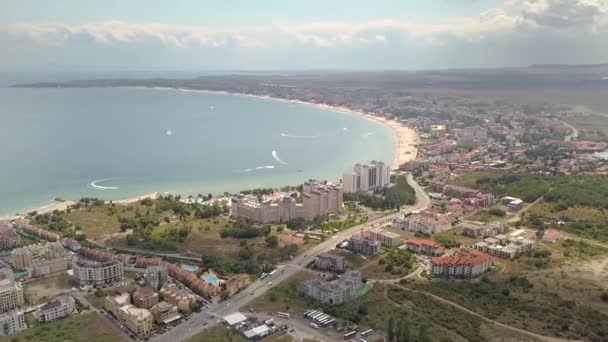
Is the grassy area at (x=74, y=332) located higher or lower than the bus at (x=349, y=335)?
lower

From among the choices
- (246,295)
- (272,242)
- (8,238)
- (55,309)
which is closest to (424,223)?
(272,242)

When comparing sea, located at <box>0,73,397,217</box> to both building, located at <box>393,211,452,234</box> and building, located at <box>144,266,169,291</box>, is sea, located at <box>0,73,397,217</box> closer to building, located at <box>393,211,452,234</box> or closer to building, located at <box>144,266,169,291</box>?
building, located at <box>393,211,452,234</box>

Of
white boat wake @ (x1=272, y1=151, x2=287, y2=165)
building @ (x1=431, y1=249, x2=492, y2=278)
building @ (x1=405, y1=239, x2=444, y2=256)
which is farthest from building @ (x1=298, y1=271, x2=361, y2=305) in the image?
white boat wake @ (x1=272, y1=151, x2=287, y2=165)

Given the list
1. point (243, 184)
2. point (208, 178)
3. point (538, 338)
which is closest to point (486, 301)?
point (538, 338)

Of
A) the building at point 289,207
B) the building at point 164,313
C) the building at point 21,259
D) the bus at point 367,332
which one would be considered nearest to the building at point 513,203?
the building at point 289,207

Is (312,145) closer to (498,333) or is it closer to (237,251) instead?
(237,251)

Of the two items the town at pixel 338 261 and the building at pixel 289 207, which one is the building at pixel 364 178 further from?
the building at pixel 289 207
